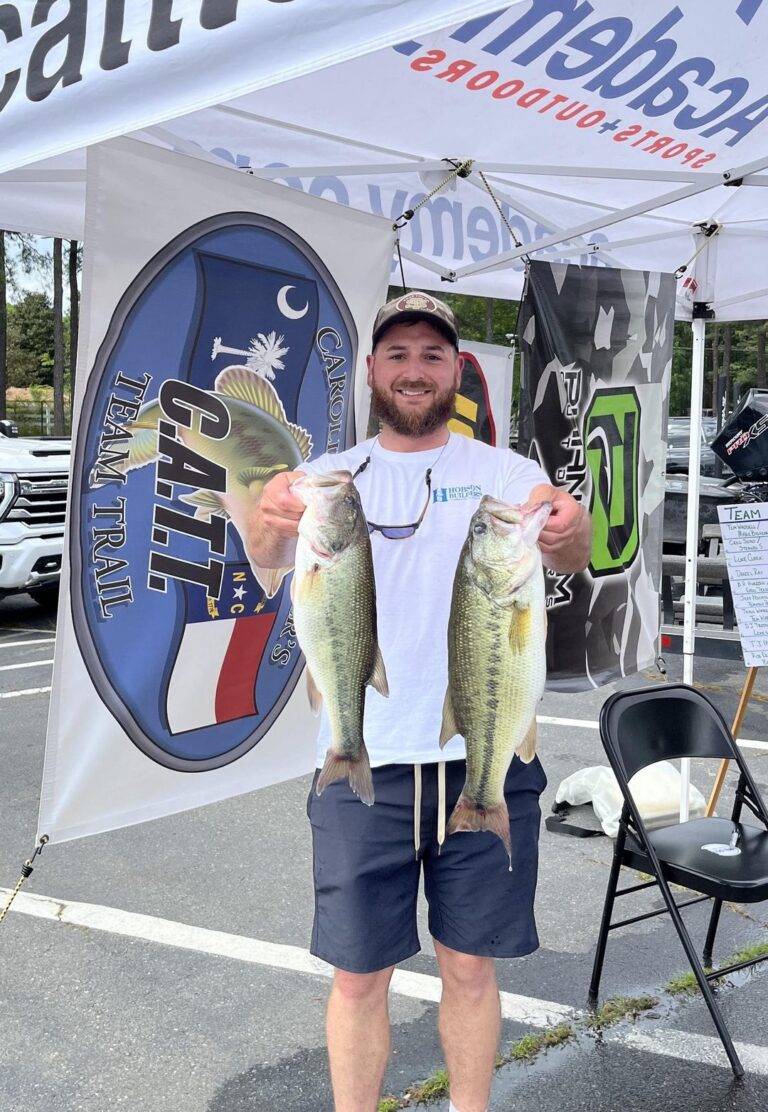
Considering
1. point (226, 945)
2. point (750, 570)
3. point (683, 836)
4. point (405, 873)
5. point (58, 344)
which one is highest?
point (58, 344)

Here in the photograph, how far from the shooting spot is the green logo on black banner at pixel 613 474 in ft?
13.1

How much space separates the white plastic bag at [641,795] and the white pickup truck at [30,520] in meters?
5.22

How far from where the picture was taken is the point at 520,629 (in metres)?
1.89

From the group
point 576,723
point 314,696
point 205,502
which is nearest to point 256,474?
point 205,502

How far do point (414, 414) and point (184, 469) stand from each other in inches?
32.1

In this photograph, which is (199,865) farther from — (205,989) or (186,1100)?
(186,1100)

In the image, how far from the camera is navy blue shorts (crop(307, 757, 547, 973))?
7.22ft

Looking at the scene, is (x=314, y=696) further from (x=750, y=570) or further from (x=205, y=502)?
(x=750, y=570)

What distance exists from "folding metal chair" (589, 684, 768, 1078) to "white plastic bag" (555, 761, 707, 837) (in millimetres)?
826

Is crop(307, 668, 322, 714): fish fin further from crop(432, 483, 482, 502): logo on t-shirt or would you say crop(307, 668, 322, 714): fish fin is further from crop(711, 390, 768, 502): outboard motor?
crop(711, 390, 768, 502): outboard motor

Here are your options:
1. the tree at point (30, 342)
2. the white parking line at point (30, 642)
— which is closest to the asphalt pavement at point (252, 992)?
the white parking line at point (30, 642)

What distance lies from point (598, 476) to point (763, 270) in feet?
4.09

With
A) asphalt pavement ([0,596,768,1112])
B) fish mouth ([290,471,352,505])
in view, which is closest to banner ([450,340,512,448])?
asphalt pavement ([0,596,768,1112])

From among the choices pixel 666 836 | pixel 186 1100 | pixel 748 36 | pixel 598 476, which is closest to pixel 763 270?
pixel 598 476
